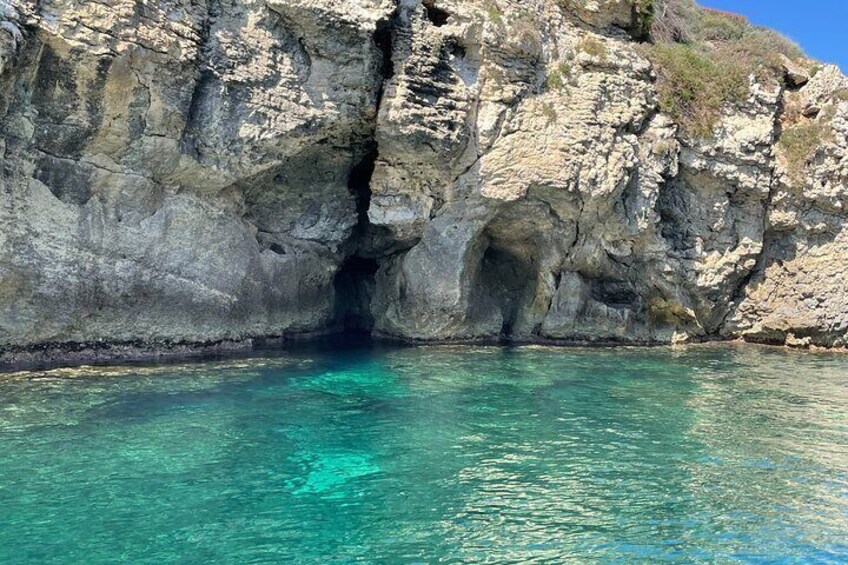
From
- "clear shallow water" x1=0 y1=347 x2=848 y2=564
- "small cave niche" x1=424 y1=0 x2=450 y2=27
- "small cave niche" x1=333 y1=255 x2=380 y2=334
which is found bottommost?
"clear shallow water" x1=0 y1=347 x2=848 y2=564

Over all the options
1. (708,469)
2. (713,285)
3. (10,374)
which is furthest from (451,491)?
(713,285)

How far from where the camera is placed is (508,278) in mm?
23125

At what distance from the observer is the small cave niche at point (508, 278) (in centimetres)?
2203

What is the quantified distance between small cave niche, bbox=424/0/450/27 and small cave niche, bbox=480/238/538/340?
6931 mm

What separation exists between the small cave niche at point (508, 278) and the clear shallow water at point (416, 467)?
653 cm

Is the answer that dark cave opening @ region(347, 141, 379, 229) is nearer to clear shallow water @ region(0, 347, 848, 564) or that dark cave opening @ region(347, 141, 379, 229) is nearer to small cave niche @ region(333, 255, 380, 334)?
small cave niche @ region(333, 255, 380, 334)

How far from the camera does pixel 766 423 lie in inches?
481

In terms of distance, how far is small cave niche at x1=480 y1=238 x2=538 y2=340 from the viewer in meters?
22.0

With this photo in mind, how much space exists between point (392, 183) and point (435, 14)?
16.3 ft

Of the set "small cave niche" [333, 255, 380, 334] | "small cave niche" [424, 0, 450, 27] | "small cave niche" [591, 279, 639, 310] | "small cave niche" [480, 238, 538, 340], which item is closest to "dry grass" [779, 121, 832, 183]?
"small cave niche" [591, 279, 639, 310]

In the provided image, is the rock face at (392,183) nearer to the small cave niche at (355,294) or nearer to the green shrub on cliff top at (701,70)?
the small cave niche at (355,294)

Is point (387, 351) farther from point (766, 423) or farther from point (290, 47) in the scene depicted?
point (766, 423)

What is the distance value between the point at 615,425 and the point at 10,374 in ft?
41.4

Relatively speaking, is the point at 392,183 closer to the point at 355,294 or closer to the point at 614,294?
the point at 355,294
